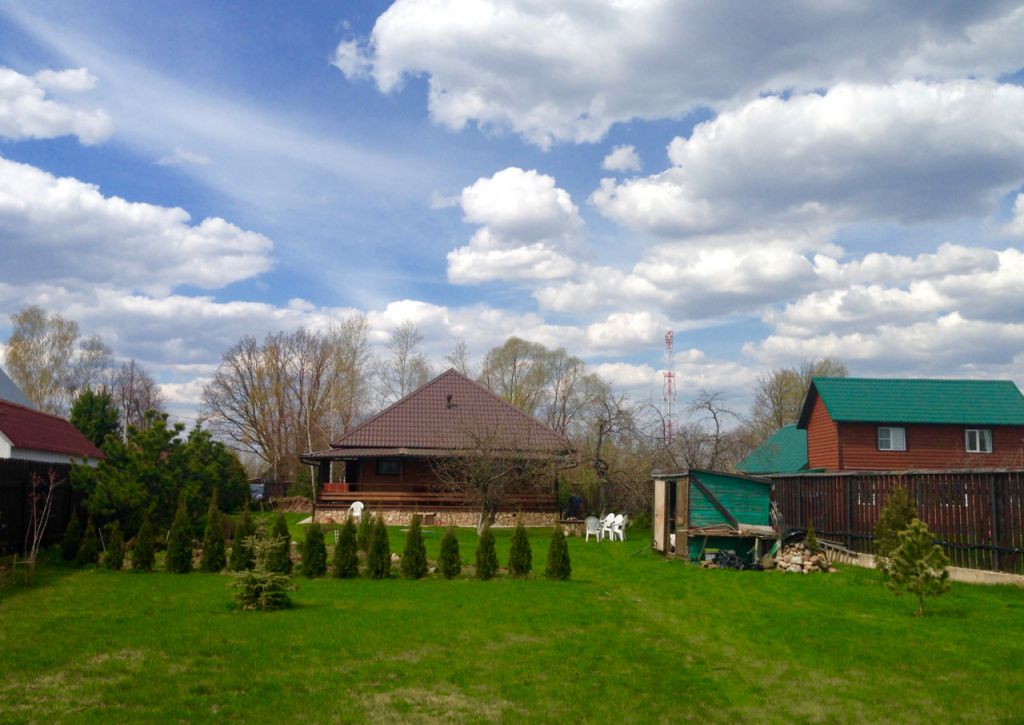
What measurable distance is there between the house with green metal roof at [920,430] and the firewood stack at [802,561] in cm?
1420

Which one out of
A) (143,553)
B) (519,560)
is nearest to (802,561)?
(519,560)

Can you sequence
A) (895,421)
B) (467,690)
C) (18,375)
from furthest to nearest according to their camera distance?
(18,375), (895,421), (467,690)

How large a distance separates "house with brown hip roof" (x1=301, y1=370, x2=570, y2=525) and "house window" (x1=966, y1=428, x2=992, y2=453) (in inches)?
566

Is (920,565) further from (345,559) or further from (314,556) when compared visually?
(314,556)

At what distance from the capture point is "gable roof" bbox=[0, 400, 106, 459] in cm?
2214

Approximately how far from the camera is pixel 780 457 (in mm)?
36312

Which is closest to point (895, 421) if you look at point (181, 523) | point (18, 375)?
point (181, 523)

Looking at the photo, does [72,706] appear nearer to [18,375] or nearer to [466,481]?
[466,481]

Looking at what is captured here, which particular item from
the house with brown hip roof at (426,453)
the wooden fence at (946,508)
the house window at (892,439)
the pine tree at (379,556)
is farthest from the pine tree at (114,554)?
the house window at (892,439)

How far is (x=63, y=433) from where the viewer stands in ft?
87.2

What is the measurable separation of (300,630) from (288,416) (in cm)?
4243

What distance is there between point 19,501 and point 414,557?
7832mm

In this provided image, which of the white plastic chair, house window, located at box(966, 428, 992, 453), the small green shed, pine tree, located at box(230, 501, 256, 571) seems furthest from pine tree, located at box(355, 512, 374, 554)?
house window, located at box(966, 428, 992, 453)

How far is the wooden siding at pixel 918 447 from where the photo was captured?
97.9ft
